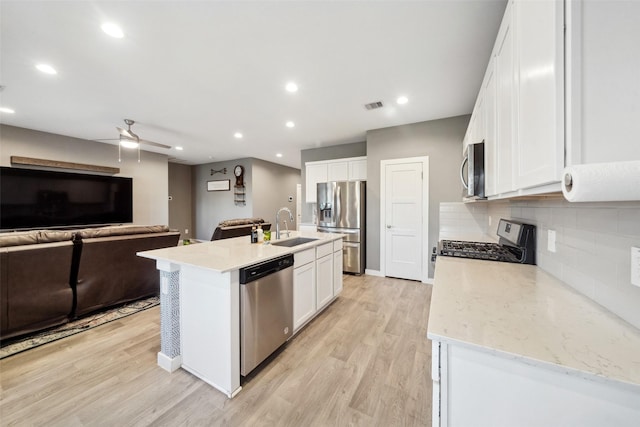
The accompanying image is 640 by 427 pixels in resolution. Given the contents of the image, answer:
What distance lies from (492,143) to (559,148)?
96cm

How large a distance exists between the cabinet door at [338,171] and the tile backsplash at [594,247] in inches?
138

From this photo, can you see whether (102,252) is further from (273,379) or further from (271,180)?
(271,180)

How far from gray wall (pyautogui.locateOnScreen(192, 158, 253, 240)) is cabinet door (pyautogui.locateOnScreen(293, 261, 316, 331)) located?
476cm

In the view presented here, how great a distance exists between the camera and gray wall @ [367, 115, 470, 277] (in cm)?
363

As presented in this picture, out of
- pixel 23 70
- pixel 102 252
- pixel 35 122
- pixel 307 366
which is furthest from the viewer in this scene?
pixel 35 122

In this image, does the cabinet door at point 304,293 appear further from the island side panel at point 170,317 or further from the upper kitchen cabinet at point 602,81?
the upper kitchen cabinet at point 602,81

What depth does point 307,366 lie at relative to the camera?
1880 mm

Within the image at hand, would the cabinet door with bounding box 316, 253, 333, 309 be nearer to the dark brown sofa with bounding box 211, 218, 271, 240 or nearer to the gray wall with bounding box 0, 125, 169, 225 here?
the dark brown sofa with bounding box 211, 218, 271, 240

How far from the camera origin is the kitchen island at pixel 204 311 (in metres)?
1.57

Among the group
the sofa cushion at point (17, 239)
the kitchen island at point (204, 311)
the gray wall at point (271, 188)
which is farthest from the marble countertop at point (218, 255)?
the gray wall at point (271, 188)

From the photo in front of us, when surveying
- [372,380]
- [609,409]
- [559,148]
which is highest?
[559,148]

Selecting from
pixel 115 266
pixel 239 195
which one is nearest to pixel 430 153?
pixel 115 266

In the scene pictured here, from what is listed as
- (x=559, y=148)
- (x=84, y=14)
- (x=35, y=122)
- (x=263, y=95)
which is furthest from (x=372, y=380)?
(x=35, y=122)

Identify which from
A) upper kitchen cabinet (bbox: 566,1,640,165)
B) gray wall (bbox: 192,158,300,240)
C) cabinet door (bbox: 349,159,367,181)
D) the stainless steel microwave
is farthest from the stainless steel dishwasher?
gray wall (bbox: 192,158,300,240)
